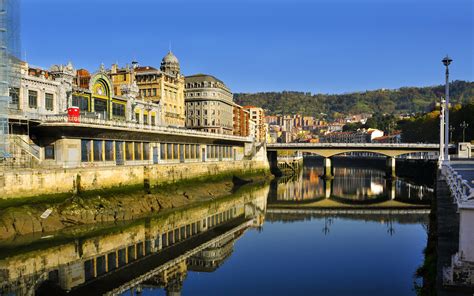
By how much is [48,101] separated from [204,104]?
64.3 m

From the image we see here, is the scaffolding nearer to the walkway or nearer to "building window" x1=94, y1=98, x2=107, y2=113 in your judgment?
"building window" x1=94, y1=98, x2=107, y2=113

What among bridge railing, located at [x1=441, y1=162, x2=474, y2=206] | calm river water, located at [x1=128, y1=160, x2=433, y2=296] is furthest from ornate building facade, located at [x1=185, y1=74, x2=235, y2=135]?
bridge railing, located at [x1=441, y1=162, x2=474, y2=206]

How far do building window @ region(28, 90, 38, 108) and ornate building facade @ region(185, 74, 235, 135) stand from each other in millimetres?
65305

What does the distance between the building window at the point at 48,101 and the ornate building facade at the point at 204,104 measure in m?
62.6

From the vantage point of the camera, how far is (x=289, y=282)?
27.2 metres

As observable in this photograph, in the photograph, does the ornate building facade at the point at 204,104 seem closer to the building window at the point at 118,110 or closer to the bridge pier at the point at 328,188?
the bridge pier at the point at 328,188

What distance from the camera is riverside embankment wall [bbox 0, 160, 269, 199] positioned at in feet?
124

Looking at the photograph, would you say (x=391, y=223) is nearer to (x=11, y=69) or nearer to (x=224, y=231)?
(x=224, y=231)

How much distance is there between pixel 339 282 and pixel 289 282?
291 centimetres

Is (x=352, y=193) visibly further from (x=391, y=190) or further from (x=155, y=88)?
(x=155, y=88)

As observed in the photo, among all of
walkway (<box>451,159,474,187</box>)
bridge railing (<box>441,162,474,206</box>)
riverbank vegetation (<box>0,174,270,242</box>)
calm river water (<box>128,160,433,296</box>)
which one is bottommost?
calm river water (<box>128,160,433,296</box>)

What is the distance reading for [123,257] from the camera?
3138 cm

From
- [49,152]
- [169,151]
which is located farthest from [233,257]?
[169,151]

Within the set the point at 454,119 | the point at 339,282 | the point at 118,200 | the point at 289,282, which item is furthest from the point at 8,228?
the point at 454,119
